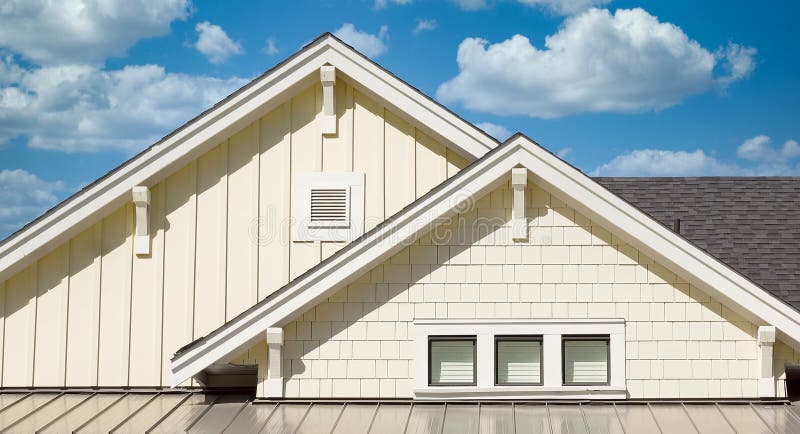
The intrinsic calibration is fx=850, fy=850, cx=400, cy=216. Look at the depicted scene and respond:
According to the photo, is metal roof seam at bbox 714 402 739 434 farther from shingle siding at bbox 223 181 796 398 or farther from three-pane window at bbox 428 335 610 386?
three-pane window at bbox 428 335 610 386

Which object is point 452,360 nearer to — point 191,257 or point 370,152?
point 370,152

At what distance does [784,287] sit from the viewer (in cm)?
1585

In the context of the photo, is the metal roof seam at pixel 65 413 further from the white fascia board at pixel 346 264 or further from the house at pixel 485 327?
the white fascia board at pixel 346 264

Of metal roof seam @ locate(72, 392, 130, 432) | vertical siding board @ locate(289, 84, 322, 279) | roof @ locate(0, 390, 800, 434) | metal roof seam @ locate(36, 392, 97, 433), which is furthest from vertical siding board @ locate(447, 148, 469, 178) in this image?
metal roof seam @ locate(36, 392, 97, 433)

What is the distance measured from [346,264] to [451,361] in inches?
80.5

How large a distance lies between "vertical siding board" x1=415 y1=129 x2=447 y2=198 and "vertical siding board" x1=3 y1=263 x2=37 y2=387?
21.1 feet

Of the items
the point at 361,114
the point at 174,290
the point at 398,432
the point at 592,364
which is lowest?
the point at 398,432

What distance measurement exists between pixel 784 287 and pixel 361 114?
28.0ft

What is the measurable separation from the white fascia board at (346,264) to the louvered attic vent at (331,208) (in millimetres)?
2604

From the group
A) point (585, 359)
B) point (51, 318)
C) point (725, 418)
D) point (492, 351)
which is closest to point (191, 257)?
point (51, 318)

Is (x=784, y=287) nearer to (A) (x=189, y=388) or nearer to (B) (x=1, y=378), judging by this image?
(A) (x=189, y=388)

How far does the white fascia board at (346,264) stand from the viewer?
37.2ft

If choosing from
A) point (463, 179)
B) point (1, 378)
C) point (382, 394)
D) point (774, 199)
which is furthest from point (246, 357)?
point (774, 199)

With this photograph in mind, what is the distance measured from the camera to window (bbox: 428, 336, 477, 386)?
11781 millimetres
